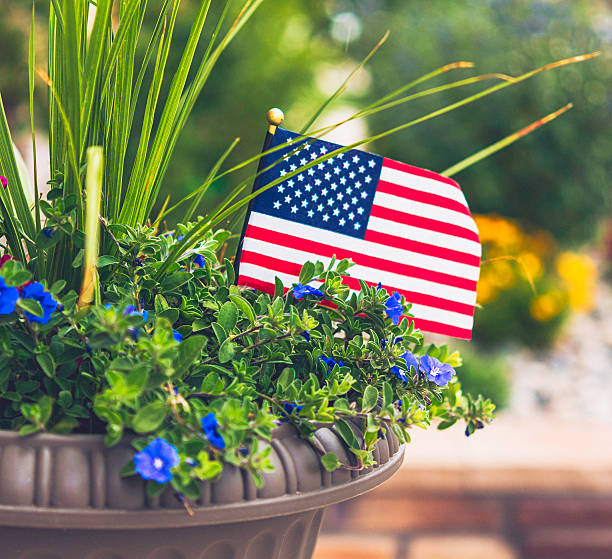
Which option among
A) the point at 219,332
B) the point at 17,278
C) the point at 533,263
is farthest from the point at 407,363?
the point at 533,263

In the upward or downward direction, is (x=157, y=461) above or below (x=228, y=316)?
below

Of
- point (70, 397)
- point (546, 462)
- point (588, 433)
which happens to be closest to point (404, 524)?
point (546, 462)

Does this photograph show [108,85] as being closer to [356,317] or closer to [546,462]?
[356,317]

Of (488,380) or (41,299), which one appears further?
(488,380)

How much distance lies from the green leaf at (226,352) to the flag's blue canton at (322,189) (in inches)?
9.4

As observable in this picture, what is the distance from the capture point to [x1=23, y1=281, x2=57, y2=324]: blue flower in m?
0.68

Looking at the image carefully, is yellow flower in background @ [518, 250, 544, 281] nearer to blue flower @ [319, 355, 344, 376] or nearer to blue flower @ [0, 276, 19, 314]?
blue flower @ [319, 355, 344, 376]

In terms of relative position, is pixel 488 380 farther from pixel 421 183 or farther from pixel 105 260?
pixel 105 260

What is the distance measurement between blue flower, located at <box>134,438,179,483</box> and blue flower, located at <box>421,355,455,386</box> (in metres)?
0.35

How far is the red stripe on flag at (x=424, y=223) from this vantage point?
39.8 inches

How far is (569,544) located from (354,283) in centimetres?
180

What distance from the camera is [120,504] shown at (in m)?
0.63

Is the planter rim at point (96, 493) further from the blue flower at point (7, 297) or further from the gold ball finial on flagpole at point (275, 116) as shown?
the gold ball finial on flagpole at point (275, 116)

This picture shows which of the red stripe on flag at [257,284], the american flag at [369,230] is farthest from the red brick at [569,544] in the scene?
the red stripe on flag at [257,284]
